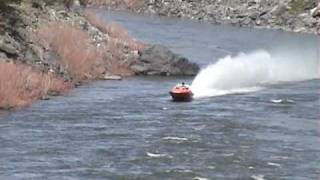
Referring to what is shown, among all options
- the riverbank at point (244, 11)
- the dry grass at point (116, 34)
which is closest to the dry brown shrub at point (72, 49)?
the dry grass at point (116, 34)

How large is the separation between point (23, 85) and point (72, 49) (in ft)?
36.3

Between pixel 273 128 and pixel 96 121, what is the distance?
6.50 meters

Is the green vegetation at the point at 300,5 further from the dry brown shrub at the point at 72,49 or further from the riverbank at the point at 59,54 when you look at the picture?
the dry brown shrub at the point at 72,49

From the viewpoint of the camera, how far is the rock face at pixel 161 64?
5175 cm

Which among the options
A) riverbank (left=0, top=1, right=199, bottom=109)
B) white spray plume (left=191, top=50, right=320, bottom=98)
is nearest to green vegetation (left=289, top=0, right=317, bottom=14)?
white spray plume (left=191, top=50, right=320, bottom=98)

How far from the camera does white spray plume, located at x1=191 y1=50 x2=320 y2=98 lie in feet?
144

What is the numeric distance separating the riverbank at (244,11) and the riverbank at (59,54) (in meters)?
44.9

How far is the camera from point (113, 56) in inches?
2052

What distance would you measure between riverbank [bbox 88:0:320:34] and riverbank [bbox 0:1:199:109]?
147ft

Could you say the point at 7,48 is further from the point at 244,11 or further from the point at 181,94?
the point at 244,11

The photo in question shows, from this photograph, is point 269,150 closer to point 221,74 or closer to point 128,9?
point 221,74

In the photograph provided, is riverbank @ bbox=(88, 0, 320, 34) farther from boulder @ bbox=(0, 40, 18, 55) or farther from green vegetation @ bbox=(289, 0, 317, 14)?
boulder @ bbox=(0, 40, 18, 55)

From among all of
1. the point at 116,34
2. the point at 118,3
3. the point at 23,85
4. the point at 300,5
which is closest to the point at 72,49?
the point at 23,85

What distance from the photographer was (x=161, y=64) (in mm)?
52500
